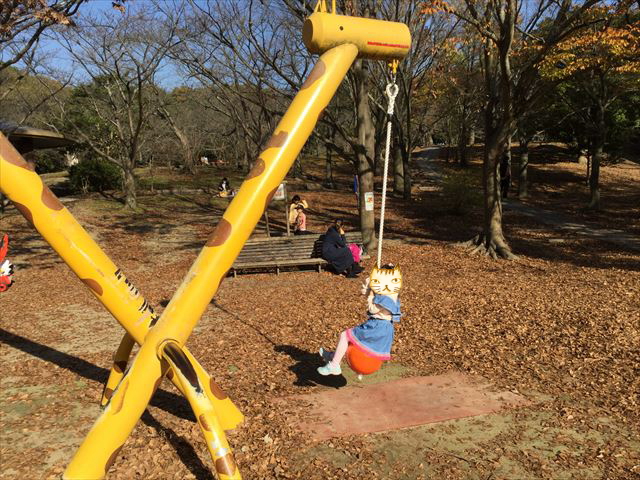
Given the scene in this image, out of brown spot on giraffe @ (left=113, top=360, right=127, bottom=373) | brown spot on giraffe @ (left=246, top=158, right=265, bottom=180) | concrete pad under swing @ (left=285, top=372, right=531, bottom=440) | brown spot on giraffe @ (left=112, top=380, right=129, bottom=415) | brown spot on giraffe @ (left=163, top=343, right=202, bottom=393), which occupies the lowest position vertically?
concrete pad under swing @ (left=285, top=372, right=531, bottom=440)

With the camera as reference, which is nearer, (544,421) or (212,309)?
(544,421)

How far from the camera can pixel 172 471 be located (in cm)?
430

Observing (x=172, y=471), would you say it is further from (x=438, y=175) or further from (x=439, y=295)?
(x=438, y=175)

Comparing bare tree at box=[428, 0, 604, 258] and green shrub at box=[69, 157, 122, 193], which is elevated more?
bare tree at box=[428, 0, 604, 258]

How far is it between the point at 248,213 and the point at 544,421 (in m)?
3.77

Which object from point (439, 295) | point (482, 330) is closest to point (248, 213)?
point (482, 330)

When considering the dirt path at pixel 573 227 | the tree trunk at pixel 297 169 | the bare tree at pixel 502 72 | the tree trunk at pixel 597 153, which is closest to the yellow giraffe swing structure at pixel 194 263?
the bare tree at pixel 502 72

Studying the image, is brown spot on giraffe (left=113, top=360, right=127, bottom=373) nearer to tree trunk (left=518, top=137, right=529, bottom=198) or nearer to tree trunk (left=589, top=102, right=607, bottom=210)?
tree trunk (left=589, top=102, right=607, bottom=210)

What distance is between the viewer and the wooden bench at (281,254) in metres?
11.8

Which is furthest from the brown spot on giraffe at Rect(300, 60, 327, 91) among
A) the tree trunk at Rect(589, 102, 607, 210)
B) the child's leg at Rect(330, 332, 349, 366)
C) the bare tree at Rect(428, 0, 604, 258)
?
the tree trunk at Rect(589, 102, 607, 210)

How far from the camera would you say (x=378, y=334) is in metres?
5.04

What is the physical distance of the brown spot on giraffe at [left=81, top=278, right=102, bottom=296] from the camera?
3850 mm

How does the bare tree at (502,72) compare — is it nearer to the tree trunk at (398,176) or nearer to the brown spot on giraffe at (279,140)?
the brown spot on giraffe at (279,140)

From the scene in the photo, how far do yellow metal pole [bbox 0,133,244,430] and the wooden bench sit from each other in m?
7.63
